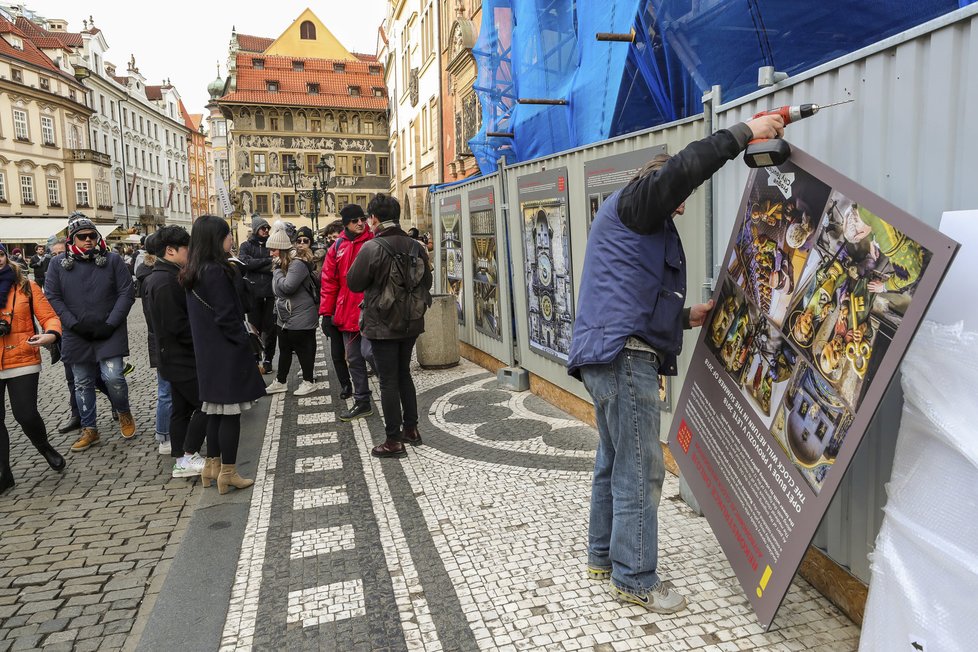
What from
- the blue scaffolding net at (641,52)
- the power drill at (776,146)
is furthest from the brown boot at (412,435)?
the power drill at (776,146)

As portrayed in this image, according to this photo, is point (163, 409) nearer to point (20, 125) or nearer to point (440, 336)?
point (440, 336)

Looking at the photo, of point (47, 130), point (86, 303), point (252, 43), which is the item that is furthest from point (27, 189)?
point (86, 303)

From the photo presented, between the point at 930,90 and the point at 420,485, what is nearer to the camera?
the point at 930,90

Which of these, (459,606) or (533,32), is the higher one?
(533,32)

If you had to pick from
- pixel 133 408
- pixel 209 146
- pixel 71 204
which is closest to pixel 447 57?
pixel 133 408

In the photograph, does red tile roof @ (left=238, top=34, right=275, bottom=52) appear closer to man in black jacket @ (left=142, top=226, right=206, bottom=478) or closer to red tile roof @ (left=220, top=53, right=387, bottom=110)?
red tile roof @ (left=220, top=53, right=387, bottom=110)

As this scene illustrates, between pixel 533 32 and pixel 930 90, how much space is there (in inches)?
293

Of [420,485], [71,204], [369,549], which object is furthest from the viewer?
[71,204]

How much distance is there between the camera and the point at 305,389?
314 inches

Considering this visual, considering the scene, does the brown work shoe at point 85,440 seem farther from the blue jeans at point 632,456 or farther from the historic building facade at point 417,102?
the historic building facade at point 417,102

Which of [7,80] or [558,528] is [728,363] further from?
[7,80]

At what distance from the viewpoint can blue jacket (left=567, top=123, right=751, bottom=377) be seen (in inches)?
108

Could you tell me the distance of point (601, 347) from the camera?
286 cm

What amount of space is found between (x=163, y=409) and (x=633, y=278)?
178 inches
